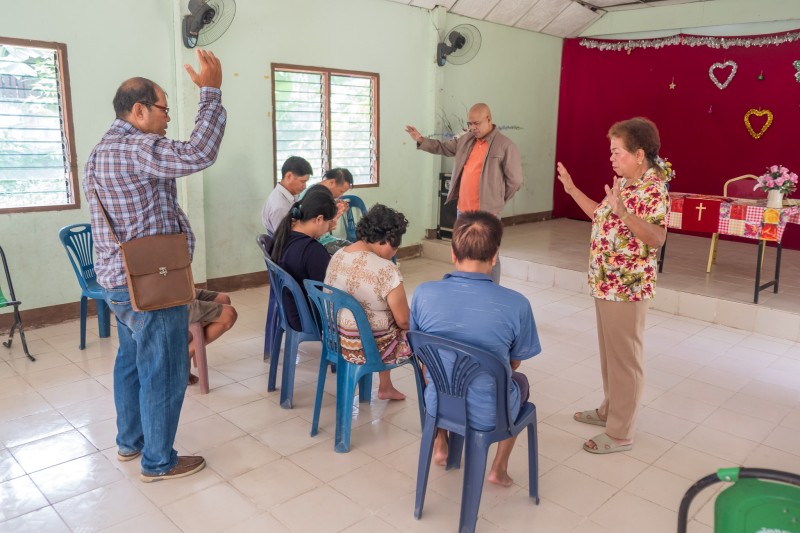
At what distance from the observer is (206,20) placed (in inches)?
178

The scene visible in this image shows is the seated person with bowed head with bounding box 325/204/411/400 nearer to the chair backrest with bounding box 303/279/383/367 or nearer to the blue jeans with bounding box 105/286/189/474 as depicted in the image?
the chair backrest with bounding box 303/279/383/367

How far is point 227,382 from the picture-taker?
11.2 feet

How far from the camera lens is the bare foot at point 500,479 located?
2424 mm

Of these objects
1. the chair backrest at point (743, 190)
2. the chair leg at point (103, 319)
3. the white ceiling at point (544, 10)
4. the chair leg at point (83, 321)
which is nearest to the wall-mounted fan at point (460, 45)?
the white ceiling at point (544, 10)

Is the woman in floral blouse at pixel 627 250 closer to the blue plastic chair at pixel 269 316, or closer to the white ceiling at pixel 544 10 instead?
the blue plastic chair at pixel 269 316

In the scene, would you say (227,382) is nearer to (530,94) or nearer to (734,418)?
(734,418)

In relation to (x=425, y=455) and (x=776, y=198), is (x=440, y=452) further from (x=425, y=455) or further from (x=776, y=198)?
(x=776, y=198)

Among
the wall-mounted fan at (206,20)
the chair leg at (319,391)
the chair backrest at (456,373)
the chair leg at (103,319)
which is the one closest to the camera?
the chair backrest at (456,373)

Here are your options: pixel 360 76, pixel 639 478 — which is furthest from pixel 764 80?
pixel 639 478

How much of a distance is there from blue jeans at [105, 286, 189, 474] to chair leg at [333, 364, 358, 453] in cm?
65

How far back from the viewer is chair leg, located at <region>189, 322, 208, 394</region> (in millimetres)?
3168

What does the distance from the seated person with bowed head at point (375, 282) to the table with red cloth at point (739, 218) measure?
3237mm

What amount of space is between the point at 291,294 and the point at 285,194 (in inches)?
45.6

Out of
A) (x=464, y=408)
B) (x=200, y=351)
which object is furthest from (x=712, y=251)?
(x=200, y=351)
